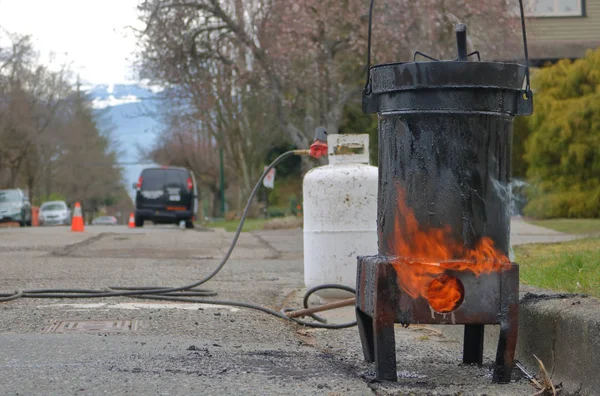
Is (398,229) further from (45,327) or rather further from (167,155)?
(167,155)

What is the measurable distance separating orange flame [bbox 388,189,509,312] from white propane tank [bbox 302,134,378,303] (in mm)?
3009

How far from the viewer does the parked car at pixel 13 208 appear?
37438 millimetres

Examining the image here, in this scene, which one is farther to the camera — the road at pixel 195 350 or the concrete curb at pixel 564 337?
the road at pixel 195 350

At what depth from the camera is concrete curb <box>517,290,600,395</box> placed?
3.96 metres

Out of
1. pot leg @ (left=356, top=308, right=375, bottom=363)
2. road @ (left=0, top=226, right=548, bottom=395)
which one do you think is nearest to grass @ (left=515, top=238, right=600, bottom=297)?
road @ (left=0, top=226, right=548, bottom=395)

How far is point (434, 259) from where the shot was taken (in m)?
4.26

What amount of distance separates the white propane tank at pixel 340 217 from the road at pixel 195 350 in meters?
0.35

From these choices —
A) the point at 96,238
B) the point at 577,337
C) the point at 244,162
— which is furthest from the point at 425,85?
the point at 244,162

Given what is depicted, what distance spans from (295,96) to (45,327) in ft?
72.0

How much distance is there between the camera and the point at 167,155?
256 ft

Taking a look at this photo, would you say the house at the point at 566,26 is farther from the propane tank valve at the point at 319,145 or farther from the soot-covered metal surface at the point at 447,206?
the soot-covered metal surface at the point at 447,206

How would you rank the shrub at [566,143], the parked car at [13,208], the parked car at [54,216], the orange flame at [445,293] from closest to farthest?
the orange flame at [445,293], the shrub at [566,143], the parked car at [13,208], the parked car at [54,216]

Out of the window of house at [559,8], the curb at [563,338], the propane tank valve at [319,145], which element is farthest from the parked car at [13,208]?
the curb at [563,338]

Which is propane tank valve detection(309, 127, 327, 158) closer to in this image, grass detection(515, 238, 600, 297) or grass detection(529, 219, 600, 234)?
grass detection(515, 238, 600, 297)
